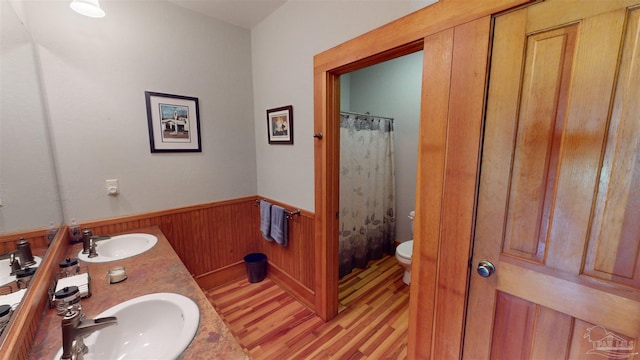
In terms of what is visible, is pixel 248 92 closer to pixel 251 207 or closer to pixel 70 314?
pixel 251 207

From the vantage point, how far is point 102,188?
181 cm

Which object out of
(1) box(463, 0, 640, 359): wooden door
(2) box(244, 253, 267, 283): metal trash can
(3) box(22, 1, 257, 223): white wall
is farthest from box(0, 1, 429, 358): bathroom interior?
(1) box(463, 0, 640, 359): wooden door

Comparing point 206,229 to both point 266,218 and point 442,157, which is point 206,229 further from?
point 442,157

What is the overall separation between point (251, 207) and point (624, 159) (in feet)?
8.42

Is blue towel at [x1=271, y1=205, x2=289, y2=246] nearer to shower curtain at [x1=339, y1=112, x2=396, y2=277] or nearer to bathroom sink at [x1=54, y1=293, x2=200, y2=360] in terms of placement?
shower curtain at [x1=339, y1=112, x2=396, y2=277]

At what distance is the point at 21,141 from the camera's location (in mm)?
1105

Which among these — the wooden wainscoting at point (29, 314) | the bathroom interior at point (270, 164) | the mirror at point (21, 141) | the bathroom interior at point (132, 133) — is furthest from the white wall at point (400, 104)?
the wooden wainscoting at point (29, 314)

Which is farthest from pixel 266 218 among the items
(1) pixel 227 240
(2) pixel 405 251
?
(2) pixel 405 251

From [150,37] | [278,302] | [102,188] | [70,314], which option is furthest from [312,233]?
[150,37]

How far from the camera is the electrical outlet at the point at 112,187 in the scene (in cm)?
183

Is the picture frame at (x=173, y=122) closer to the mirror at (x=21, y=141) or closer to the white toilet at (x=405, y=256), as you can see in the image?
the mirror at (x=21, y=141)

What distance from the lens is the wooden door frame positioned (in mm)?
1012

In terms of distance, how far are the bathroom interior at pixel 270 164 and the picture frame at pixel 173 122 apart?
2.3 inches

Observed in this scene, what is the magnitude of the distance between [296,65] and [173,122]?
1160 millimetres
